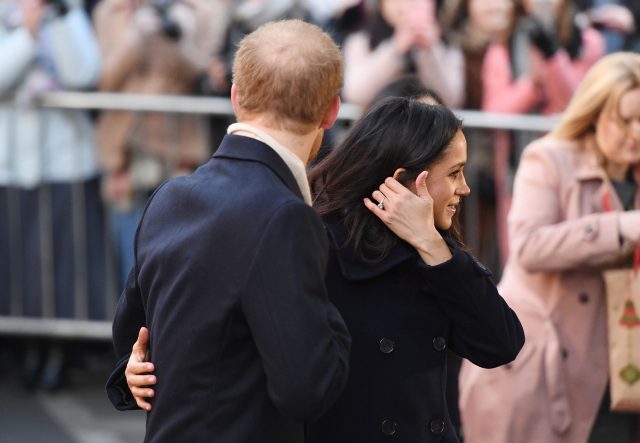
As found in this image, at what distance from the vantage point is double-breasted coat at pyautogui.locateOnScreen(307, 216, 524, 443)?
3131mm

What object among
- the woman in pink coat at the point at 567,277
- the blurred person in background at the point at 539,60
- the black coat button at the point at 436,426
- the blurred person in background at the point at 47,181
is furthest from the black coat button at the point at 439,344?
the blurred person in background at the point at 47,181

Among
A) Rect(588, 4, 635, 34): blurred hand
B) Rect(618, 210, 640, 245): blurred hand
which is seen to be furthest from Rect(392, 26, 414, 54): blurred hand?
Rect(618, 210, 640, 245): blurred hand

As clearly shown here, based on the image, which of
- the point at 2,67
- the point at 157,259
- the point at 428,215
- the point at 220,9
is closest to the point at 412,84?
the point at 428,215

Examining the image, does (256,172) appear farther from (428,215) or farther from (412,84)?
(412,84)

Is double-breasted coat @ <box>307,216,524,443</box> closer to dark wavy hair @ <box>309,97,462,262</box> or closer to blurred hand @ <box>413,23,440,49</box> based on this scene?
dark wavy hair @ <box>309,97,462,262</box>

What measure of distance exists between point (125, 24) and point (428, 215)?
15.5ft

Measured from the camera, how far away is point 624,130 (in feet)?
15.4

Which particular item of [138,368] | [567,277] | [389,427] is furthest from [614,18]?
[138,368]

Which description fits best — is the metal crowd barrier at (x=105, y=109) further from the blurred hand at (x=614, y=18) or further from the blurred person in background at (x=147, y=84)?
the blurred hand at (x=614, y=18)

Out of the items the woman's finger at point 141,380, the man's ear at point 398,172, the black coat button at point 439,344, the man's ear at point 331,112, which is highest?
the man's ear at point 331,112

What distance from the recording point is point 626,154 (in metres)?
4.71

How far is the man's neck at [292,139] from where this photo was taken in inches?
113

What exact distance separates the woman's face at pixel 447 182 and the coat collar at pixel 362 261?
0.12 m

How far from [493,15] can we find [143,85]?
180cm
